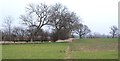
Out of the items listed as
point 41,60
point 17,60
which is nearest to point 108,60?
point 41,60

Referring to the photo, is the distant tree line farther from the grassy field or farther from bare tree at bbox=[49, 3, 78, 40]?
the grassy field

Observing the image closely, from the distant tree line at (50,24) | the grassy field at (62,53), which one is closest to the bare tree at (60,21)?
the distant tree line at (50,24)

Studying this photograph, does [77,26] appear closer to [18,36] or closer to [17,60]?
[18,36]

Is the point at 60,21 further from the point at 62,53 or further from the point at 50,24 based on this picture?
the point at 62,53

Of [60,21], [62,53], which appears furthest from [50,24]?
[62,53]

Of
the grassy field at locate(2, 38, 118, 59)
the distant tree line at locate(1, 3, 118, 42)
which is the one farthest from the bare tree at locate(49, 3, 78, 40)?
the grassy field at locate(2, 38, 118, 59)

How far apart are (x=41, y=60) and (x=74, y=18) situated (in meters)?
63.8

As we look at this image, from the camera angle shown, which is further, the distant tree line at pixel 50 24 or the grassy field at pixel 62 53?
the distant tree line at pixel 50 24

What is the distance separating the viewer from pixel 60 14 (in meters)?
79.6

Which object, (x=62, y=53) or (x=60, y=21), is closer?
(x=62, y=53)

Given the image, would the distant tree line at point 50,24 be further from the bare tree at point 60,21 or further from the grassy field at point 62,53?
the grassy field at point 62,53

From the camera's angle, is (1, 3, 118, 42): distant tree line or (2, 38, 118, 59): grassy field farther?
(1, 3, 118, 42): distant tree line

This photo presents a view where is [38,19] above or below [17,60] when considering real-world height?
above

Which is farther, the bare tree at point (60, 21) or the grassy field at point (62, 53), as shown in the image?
the bare tree at point (60, 21)
